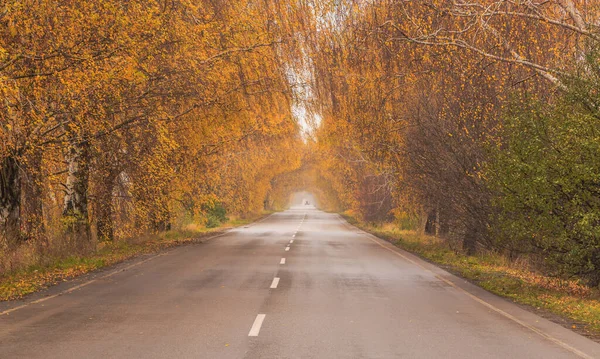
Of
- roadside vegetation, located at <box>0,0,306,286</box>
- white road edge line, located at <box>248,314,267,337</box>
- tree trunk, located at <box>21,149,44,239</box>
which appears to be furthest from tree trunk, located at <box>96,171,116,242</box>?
white road edge line, located at <box>248,314,267,337</box>

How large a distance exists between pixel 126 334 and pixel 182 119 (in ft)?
45.0

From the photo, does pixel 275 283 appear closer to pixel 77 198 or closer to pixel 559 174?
pixel 559 174

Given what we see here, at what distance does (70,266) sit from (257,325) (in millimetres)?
9099

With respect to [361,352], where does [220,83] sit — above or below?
above

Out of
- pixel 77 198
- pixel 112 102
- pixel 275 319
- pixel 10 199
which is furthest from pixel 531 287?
pixel 77 198

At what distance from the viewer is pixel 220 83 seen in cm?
1869

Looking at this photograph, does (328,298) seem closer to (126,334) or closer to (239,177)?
(126,334)

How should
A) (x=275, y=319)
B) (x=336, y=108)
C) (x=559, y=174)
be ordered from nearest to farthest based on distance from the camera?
1. (x=275, y=319)
2. (x=559, y=174)
3. (x=336, y=108)

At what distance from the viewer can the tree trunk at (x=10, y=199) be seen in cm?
1567

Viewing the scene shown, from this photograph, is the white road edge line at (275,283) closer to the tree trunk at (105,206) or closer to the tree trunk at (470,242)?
the tree trunk at (105,206)

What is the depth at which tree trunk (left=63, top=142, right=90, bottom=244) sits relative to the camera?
1911 cm

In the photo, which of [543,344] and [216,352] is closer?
[216,352]

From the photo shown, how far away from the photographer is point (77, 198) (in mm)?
20547

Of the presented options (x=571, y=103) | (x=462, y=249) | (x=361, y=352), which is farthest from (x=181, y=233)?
(x=361, y=352)
